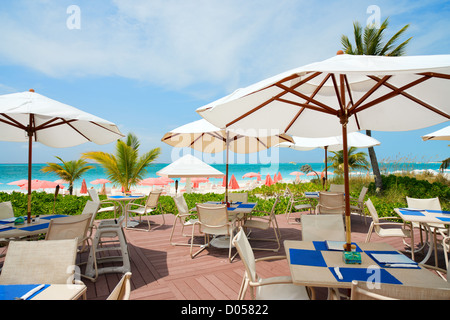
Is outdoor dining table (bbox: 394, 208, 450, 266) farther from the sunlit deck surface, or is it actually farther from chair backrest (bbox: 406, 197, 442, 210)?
chair backrest (bbox: 406, 197, 442, 210)

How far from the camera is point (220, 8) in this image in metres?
4.29

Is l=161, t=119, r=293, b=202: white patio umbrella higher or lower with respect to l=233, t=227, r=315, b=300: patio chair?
higher

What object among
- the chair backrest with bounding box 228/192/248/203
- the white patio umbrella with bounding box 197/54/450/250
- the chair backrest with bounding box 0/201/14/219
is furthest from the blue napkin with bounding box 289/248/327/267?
the chair backrest with bounding box 0/201/14/219

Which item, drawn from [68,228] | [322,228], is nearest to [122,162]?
[68,228]

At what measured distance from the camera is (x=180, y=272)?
3.68 m

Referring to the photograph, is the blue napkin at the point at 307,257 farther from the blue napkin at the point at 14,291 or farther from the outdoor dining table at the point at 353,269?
the blue napkin at the point at 14,291

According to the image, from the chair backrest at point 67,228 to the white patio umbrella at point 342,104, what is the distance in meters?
2.21

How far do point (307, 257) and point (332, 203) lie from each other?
13.6ft

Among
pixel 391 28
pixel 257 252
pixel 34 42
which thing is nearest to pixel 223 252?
pixel 257 252

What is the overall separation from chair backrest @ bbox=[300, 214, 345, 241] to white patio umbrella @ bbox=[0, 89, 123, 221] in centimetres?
320

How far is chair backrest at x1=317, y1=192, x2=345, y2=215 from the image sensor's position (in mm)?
5824

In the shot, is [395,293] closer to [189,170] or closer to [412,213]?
[412,213]
